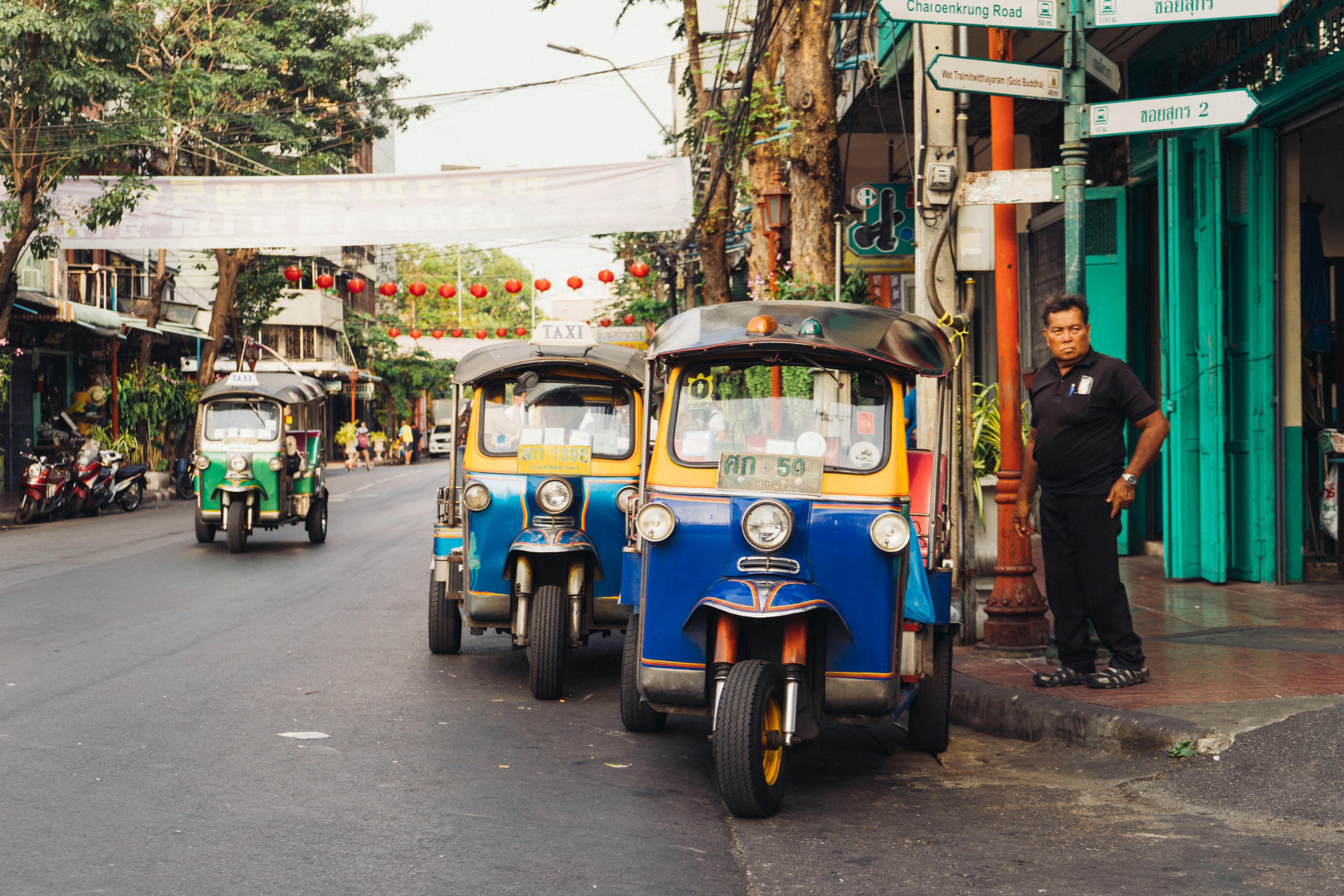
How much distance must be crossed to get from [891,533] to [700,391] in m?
1.14

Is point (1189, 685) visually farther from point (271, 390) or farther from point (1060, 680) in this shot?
point (271, 390)

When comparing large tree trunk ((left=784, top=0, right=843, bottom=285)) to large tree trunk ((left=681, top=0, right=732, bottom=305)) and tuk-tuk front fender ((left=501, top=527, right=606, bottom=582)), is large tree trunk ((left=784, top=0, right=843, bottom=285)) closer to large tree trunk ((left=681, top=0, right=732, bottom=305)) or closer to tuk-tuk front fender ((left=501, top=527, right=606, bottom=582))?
tuk-tuk front fender ((left=501, top=527, right=606, bottom=582))

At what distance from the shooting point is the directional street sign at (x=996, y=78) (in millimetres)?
6953

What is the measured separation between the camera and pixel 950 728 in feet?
22.2

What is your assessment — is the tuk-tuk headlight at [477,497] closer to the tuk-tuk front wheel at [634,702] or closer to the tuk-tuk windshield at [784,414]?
the tuk-tuk front wheel at [634,702]

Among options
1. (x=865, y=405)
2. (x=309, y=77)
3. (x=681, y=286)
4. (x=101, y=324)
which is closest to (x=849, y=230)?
(x=865, y=405)

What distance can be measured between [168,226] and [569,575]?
1420cm

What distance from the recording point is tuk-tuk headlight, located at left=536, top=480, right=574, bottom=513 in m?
7.65

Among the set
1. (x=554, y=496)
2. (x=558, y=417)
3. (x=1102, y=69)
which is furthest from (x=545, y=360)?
(x=1102, y=69)

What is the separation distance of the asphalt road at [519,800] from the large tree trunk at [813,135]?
576cm

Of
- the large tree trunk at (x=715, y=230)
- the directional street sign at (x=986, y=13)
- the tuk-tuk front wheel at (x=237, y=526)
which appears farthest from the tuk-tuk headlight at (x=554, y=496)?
the large tree trunk at (x=715, y=230)

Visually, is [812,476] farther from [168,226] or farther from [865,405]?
[168,226]


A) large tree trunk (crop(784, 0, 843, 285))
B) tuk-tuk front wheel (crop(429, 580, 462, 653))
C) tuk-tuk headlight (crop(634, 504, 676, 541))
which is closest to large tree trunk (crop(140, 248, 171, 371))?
large tree trunk (crop(784, 0, 843, 285))

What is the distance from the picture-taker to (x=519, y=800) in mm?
5250
